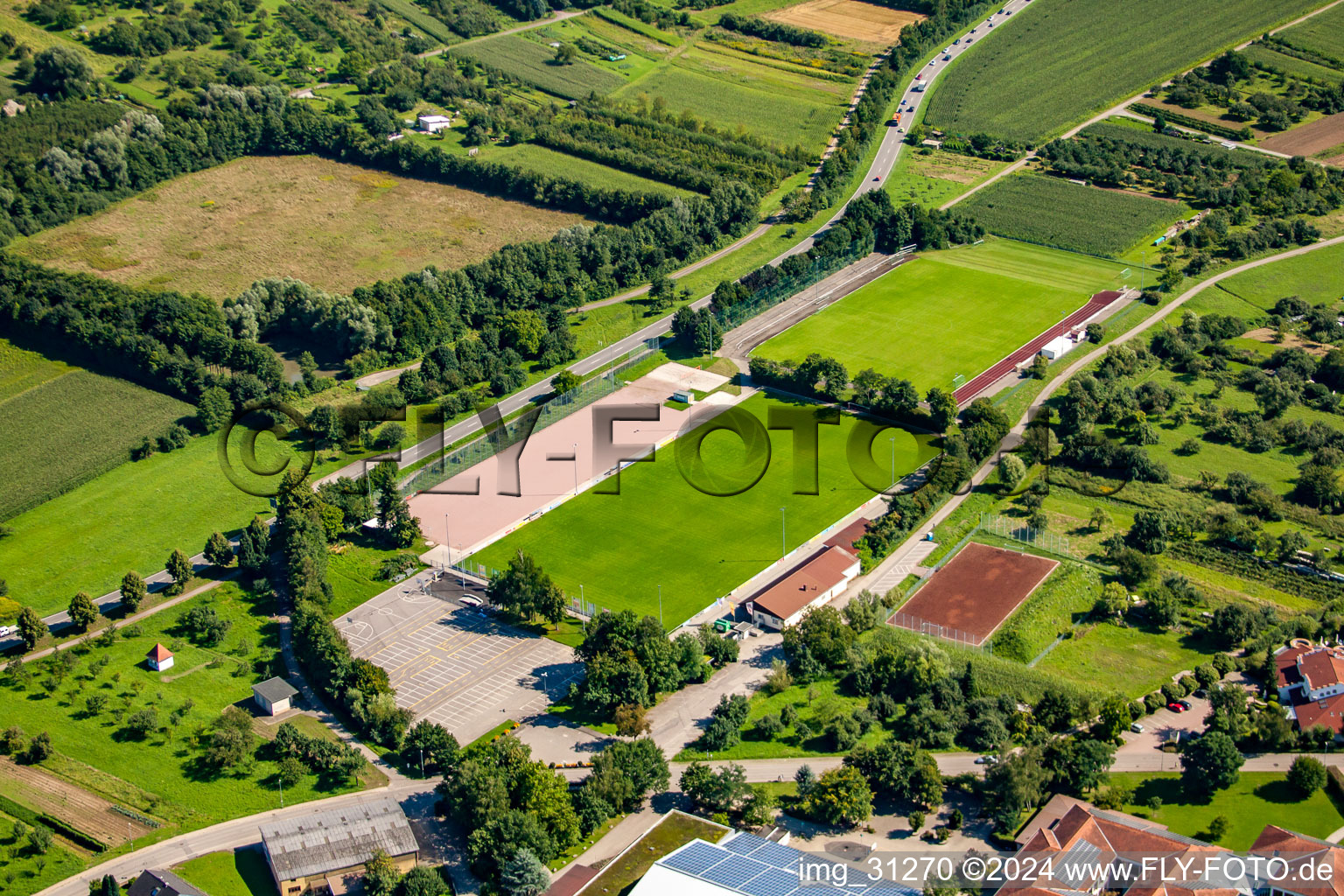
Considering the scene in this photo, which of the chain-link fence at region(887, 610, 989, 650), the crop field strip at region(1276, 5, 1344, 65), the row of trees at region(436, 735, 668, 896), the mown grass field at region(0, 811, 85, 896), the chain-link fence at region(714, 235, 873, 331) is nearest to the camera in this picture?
the row of trees at region(436, 735, 668, 896)

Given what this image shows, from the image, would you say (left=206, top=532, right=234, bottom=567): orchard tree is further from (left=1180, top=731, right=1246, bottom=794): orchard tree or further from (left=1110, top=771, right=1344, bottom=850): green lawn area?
(left=1180, top=731, right=1246, bottom=794): orchard tree

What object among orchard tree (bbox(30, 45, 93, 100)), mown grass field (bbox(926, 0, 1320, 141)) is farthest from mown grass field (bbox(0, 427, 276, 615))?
mown grass field (bbox(926, 0, 1320, 141))

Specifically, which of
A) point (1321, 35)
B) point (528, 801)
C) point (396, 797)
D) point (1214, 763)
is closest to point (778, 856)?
point (528, 801)

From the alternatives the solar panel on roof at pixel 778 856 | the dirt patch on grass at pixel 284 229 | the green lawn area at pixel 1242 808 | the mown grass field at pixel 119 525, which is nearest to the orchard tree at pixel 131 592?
the mown grass field at pixel 119 525

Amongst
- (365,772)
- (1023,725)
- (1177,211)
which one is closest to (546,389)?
(365,772)

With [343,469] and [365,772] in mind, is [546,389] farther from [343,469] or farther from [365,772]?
[365,772]

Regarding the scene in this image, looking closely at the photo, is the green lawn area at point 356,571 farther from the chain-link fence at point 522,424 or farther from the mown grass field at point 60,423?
the mown grass field at point 60,423

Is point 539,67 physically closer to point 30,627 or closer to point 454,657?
point 454,657
